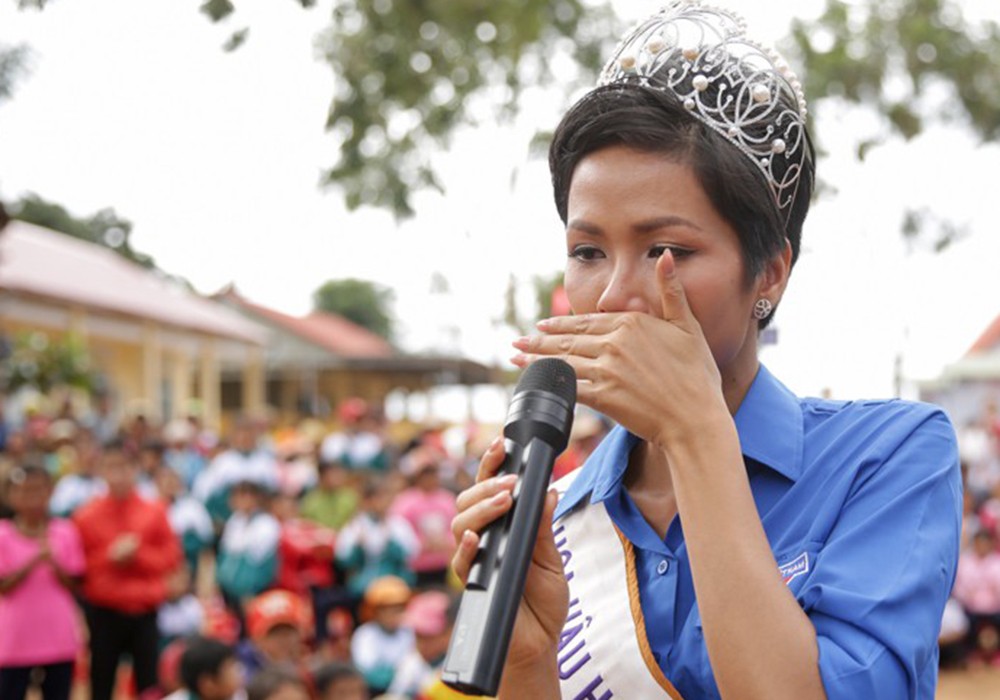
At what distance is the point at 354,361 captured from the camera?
44.5 metres

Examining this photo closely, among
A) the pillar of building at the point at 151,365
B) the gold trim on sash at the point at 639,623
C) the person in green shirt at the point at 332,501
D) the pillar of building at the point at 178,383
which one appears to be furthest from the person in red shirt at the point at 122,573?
the pillar of building at the point at 178,383

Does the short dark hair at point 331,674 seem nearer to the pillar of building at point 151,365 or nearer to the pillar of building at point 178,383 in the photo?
the pillar of building at point 151,365

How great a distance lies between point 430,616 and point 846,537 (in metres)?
6.11

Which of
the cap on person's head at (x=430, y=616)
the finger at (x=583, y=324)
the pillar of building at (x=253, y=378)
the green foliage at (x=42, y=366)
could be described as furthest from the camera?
the pillar of building at (x=253, y=378)

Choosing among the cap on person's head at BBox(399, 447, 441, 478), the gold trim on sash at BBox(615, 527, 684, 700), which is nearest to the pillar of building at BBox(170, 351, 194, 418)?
the cap on person's head at BBox(399, 447, 441, 478)

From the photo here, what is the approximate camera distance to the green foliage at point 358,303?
82.6 meters

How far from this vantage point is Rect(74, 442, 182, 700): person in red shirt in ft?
27.9

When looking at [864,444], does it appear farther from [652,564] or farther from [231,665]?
[231,665]

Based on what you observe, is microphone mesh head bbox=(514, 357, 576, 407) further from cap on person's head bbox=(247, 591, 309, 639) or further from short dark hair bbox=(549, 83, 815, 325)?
cap on person's head bbox=(247, 591, 309, 639)

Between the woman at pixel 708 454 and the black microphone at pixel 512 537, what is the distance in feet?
0.08

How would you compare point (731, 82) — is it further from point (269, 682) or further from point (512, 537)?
point (269, 682)

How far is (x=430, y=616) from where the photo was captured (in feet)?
24.2

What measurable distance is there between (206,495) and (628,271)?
1124 cm

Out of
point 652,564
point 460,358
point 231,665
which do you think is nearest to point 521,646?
point 652,564
